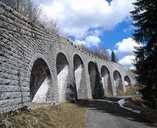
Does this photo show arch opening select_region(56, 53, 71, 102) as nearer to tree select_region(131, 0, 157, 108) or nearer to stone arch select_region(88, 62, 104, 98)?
tree select_region(131, 0, 157, 108)

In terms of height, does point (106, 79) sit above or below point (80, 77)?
above

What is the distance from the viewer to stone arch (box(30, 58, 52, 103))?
21125 mm

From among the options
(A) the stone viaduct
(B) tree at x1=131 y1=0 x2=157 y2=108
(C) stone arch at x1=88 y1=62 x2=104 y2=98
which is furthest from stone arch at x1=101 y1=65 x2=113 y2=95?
(B) tree at x1=131 y1=0 x2=157 y2=108

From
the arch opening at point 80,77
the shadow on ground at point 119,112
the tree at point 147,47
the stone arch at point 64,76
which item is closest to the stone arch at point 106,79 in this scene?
the arch opening at point 80,77

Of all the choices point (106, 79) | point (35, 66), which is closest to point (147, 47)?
point (35, 66)

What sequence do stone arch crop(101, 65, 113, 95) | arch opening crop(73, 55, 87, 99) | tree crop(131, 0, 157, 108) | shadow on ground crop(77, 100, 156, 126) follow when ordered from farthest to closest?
stone arch crop(101, 65, 113, 95) < arch opening crop(73, 55, 87, 99) < tree crop(131, 0, 157, 108) < shadow on ground crop(77, 100, 156, 126)

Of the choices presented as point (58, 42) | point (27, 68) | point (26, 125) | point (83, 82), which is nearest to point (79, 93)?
point (83, 82)

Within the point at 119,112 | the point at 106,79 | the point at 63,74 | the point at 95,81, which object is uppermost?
the point at 106,79

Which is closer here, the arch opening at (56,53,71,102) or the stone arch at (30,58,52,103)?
the stone arch at (30,58,52,103)

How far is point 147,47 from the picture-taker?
21.3m

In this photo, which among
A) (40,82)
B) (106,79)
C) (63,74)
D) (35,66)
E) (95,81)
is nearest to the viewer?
(35,66)

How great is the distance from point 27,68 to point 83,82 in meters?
19.3

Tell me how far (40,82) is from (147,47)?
7.77 meters

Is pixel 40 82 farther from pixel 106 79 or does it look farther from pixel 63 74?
pixel 106 79
